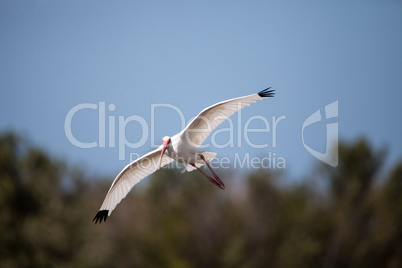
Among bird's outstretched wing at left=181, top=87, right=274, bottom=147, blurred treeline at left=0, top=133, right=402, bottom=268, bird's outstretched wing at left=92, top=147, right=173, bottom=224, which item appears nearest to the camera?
bird's outstretched wing at left=181, top=87, right=274, bottom=147

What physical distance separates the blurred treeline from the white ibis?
61.8 ft

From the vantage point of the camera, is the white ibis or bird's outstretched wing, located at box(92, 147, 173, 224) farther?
bird's outstretched wing, located at box(92, 147, 173, 224)

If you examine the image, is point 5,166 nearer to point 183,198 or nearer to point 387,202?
point 183,198

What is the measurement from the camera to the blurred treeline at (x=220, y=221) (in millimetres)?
32156

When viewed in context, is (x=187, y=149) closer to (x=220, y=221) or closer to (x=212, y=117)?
(x=212, y=117)

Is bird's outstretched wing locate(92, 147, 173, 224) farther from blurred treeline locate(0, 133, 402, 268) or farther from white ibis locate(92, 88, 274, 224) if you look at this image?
blurred treeline locate(0, 133, 402, 268)

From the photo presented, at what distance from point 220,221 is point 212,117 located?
23.7 meters

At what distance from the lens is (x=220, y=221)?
34.6 m

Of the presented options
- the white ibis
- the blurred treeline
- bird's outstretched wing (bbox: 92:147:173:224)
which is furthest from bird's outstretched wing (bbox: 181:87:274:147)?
the blurred treeline

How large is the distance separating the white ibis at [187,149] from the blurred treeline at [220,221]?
61.8 ft

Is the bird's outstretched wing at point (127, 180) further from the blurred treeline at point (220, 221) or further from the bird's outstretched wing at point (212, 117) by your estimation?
the blurred treeline at point (220, 221)

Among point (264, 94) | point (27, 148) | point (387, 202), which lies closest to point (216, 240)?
point (387, 202)

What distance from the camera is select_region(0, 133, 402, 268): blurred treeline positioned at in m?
32.2

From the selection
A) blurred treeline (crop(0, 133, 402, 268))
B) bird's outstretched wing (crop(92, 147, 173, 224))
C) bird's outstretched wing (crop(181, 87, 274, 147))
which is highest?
bird's outstretched wing (crop(181, 87, 274, 147))
